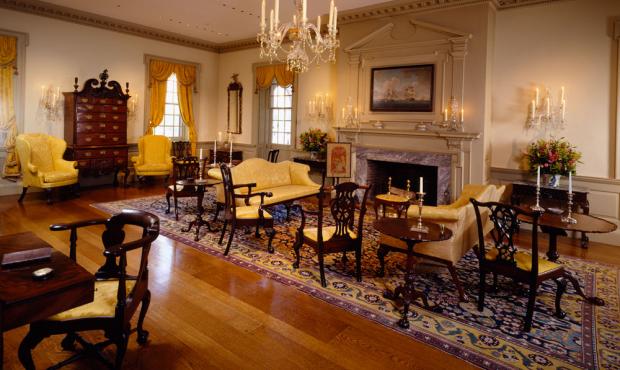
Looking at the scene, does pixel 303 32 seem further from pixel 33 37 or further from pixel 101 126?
pixel 33 37

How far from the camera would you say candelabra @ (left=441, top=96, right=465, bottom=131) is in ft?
20.0

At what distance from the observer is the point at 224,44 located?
999 cm

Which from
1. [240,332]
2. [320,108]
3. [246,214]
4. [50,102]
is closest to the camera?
[240,332]

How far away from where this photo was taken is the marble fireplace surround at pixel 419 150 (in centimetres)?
608

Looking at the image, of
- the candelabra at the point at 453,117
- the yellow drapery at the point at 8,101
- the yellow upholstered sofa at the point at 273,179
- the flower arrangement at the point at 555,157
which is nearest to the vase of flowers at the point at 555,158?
the flower arrangement at the point at 555,157

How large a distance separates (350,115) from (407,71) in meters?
1.25

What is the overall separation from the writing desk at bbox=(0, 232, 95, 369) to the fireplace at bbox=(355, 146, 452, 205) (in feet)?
17.8

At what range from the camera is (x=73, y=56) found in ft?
25.3

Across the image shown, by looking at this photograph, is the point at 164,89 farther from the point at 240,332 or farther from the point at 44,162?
the point at 240,332

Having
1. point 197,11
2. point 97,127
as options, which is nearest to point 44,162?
point 97,127

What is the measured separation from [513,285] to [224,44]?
8.65 meters

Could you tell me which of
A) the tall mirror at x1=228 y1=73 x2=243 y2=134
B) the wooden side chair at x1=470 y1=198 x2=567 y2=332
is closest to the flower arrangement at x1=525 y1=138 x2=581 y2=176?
the wooden side chair at x1=470 y1=198 x2=567 y2=332

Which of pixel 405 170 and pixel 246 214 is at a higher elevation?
pixel 405 170

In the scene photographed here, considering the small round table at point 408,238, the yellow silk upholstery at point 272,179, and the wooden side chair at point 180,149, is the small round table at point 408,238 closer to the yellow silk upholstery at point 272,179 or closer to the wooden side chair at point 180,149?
the yellow silk upholstery at point 272,179
